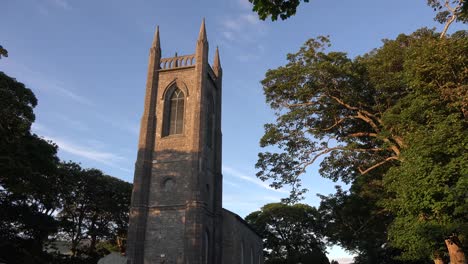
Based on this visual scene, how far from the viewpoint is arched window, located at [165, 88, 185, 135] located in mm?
30453

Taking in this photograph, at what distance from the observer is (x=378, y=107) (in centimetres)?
2031

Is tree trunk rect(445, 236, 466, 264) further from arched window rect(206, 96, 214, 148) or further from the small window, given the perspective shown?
arched window rect(206, 96, 214, 148)

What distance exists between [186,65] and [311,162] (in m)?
14.8

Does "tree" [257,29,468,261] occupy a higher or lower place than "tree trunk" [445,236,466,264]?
higher

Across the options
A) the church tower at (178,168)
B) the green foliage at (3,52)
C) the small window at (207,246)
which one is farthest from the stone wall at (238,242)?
the green foliage at (3,52)

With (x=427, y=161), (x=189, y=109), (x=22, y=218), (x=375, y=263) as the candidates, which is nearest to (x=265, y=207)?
(x=375, y=263)

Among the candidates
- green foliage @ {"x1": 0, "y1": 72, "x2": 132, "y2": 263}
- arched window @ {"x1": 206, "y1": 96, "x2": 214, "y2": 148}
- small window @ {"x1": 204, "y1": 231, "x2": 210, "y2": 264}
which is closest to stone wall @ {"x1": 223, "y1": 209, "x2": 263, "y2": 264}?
small window @ {"x1": 204, "y1": 231, "x2": 210, "y2": 264}

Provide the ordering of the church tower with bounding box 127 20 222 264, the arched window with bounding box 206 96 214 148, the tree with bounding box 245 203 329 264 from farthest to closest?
the tree with bounding box 245 203 329 264 < the arched window with bounding box 206 96 214 148 < the church tower with bounding box 127 20 222 264

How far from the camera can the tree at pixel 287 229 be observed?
55250 millimetres

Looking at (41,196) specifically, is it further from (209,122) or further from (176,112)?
(209,122)

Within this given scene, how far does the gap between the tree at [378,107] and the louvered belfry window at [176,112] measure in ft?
32.9

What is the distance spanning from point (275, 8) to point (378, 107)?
1423cm

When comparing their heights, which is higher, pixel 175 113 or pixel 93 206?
pixel 175 113

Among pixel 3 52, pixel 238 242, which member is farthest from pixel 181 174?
pixel 3 52
